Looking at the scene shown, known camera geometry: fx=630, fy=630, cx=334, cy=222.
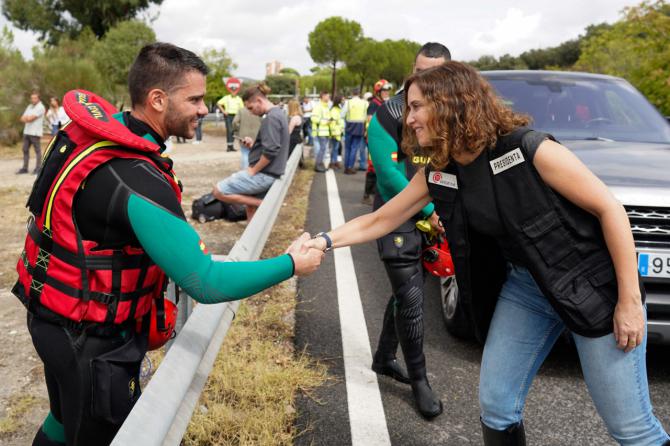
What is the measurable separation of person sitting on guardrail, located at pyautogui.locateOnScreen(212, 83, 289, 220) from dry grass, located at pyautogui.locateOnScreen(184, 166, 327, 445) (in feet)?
8.14

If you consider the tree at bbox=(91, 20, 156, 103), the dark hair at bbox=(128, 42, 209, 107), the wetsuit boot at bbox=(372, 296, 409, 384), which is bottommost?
the wetsuit boot at bbox=(372, 296, 409, 384)

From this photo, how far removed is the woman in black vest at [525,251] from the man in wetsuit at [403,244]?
1.08 meters

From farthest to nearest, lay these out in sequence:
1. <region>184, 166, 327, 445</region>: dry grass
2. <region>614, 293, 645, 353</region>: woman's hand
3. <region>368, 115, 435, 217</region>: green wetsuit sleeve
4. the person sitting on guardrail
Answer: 1. the person sitting on guardrail
2. <region>368, 115, 435, 217</region>: green wetsuit sleeve
3. <region>184, 166, 327, 445</region>: dry grass
4. <region>614, 293, 645, 353</region>: woman's hand

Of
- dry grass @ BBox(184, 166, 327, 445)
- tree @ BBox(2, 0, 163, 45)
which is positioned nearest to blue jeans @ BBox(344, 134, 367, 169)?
dry grass @ BBox(184, 166, 327, 445)

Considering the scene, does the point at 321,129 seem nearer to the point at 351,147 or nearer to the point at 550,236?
the point at 351,147

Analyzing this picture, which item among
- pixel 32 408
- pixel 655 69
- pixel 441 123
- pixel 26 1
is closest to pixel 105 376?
pixel 441 123

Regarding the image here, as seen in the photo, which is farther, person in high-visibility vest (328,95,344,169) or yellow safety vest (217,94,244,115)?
yellow safety vest (217,94,244,115)

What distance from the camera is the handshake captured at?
2537 millimetres

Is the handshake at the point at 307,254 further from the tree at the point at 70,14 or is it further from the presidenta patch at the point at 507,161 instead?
the tree at the point at 70,14

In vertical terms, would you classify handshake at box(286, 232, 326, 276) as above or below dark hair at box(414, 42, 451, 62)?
below

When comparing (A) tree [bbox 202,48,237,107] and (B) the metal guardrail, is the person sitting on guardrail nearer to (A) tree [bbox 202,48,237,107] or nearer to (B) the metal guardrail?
(B) the metal guardrail

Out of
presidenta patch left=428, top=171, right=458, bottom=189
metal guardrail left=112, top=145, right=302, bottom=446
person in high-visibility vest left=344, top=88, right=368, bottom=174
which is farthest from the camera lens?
person in high-visibility vest left=344, top=88, right=368, bottom=174

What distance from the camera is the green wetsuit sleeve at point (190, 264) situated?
198 centimetres

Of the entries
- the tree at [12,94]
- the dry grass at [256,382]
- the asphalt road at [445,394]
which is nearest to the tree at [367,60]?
the tree at [12,94]
